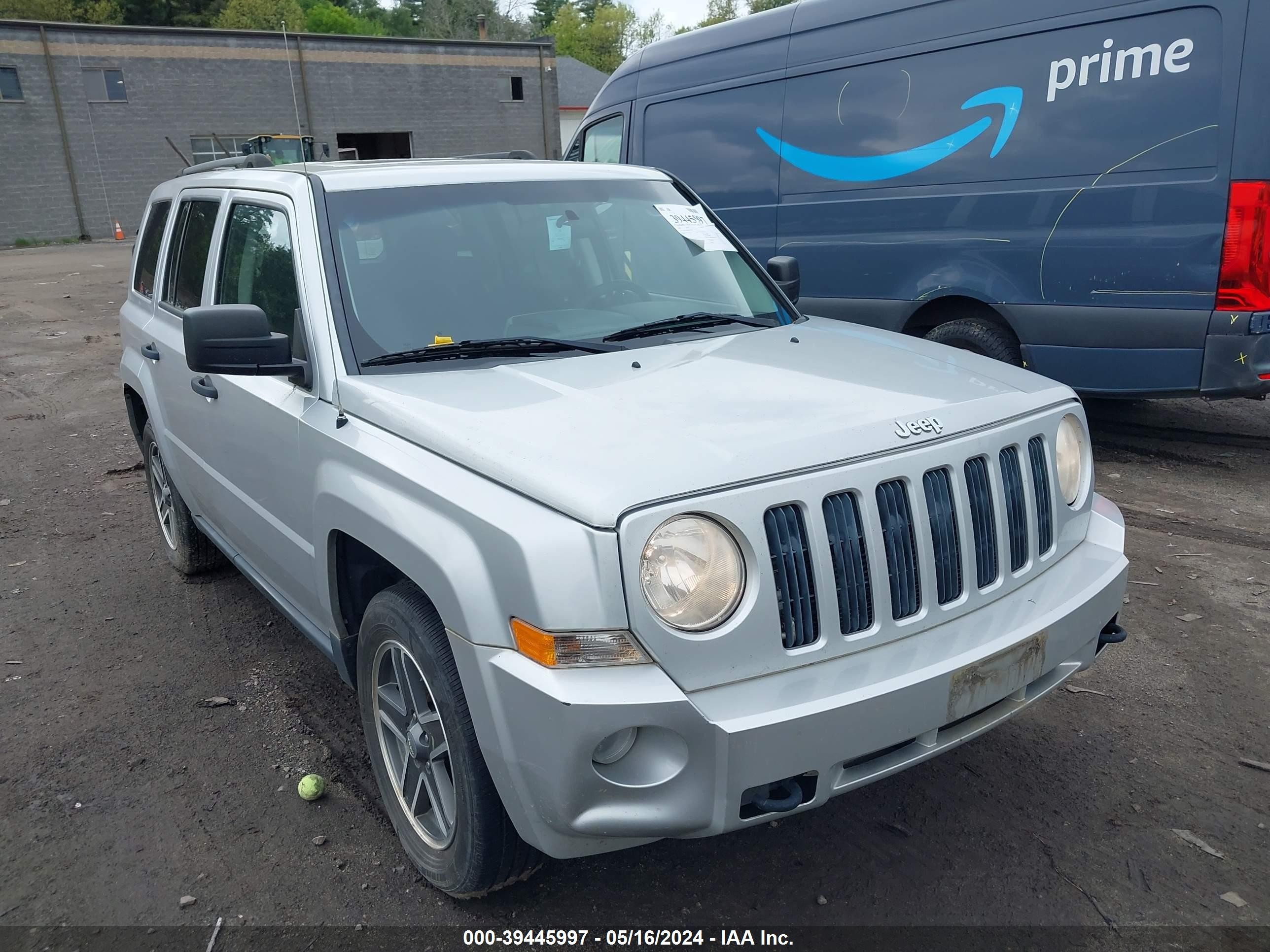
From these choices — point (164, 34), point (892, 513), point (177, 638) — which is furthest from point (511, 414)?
point (164, 34)

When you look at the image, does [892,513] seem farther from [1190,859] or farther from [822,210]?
[822,210]

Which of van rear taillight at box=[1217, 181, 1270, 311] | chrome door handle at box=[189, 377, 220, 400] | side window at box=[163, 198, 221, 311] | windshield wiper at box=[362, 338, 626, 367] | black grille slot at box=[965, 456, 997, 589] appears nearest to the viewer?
black grille slot at box=[965, 456, 997, 589]

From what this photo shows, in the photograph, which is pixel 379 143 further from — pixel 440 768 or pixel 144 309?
pixel 440 768

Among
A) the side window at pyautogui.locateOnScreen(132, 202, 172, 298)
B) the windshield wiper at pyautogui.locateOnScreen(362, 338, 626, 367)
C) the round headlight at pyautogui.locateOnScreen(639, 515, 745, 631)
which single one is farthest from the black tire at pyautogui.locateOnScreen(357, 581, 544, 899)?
the side window at pyautogui.locateOnScreen(132, 202, 172, 298)

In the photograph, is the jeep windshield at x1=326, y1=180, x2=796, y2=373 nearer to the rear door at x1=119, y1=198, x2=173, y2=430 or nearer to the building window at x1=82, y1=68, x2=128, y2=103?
the rear door at x1=119, y1=198, x2=173, y2=430

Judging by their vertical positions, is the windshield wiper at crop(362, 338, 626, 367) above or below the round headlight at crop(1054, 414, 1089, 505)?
above

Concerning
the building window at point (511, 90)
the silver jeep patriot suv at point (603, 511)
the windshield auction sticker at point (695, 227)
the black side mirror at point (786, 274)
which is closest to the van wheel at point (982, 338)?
the black side mirror at point (786, 274)

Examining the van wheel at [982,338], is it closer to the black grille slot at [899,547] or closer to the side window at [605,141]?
the side window at [605,141]

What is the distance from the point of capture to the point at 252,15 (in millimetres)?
59031

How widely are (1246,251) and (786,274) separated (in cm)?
278

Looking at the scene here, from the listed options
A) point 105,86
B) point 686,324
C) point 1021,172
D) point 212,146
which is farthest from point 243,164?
point 212,146

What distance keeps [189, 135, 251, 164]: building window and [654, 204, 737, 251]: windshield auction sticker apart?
117ft

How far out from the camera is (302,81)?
123 feet

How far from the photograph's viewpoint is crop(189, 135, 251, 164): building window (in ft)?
117
